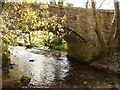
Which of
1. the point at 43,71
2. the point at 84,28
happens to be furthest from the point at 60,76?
the point at 84,28

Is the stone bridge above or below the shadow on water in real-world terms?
above

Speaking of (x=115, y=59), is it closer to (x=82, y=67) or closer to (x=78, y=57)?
(x=82, y=67)

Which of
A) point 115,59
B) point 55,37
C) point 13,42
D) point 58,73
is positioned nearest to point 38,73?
point 58,73

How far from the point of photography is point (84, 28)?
13.7 meters

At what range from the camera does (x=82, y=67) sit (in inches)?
503

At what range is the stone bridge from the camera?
13.0 metres

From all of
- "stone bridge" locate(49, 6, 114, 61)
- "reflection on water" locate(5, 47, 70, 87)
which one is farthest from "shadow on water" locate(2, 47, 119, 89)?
"stone bridge" locate(49, 6, 114, 61)

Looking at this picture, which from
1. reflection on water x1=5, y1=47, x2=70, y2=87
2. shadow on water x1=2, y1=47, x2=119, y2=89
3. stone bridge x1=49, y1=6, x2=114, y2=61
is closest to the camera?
shadow on water x1=2, y1=47, x2=119, y2=89

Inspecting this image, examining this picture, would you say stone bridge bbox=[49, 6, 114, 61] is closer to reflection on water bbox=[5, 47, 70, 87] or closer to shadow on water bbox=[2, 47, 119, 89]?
shadow on water bbox=[2, 47, 119, 89]

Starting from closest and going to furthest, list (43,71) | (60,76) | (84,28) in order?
(60,76), (43,71), (84,28)

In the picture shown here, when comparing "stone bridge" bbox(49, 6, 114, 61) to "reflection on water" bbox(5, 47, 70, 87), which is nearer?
"reflection on water" bbox(5, 47, 70, 87)

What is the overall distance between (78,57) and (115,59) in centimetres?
266

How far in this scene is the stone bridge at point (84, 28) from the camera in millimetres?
12984

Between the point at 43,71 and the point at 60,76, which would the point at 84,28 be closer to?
the point at 43,71
